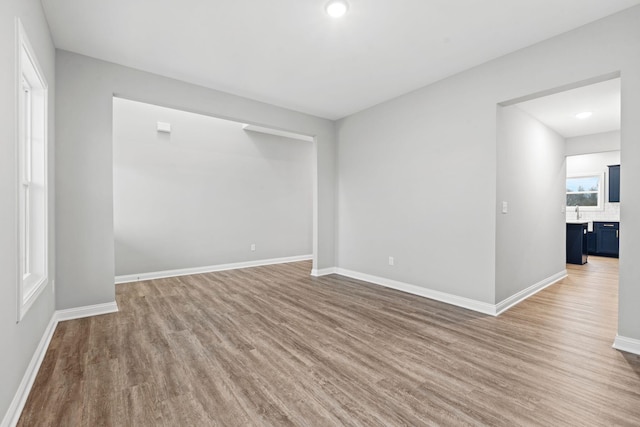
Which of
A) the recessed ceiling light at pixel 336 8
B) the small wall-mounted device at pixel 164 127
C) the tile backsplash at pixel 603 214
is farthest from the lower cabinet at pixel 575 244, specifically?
the small wall-mounted device at pixel 164 127

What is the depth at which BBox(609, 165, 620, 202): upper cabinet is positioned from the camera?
23.9ft

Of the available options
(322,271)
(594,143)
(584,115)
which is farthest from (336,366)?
(594,143)

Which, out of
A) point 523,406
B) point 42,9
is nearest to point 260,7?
point 42,9

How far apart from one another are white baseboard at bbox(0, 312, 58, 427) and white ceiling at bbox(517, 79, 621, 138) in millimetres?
5239

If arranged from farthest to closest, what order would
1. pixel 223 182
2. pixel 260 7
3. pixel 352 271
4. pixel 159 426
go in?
pixel 223 182, pixel 352 271, pixel 260 7, pixel 159 426

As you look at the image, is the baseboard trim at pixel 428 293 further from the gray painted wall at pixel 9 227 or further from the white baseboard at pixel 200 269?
the gray painted wall at pixel 9 227

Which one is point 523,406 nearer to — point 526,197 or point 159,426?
point 159,426

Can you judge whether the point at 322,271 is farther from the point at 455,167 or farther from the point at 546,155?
the point at 546,155

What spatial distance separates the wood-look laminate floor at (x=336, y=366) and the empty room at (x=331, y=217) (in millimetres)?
20

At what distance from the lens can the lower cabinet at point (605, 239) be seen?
7238mm

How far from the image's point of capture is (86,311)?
10.6ft

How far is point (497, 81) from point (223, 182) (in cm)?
469

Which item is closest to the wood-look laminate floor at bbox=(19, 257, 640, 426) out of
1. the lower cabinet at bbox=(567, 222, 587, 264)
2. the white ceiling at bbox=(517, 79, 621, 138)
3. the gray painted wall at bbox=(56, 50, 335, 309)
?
the gray painted wall at bbox=(56, 50, 335, 309)

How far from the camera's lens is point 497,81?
323 cm
